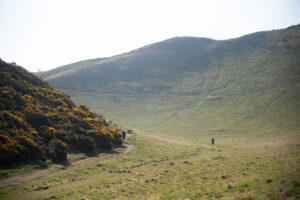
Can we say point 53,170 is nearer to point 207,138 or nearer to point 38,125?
point 38,125

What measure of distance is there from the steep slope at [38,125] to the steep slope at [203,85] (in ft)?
93.8

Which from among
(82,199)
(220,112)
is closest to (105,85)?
(220,112)

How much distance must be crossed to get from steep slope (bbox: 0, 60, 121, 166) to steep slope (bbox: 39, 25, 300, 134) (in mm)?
28594

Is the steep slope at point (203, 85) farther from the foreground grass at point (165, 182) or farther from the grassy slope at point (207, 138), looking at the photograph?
the foreground grass at point (165, 182)

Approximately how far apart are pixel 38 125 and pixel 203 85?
73.5m

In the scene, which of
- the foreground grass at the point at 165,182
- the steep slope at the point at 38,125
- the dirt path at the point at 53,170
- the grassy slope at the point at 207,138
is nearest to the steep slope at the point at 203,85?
the grassy slope at the point at 207,138

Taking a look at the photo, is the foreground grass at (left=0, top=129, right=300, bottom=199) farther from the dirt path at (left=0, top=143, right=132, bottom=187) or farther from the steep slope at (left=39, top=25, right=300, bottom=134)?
the steep slope at (left=39, top=25, right=300, bottom=134)

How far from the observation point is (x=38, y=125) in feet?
77.1

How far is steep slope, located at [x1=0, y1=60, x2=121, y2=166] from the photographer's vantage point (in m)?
18.7

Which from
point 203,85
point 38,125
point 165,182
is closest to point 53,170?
point 38,125

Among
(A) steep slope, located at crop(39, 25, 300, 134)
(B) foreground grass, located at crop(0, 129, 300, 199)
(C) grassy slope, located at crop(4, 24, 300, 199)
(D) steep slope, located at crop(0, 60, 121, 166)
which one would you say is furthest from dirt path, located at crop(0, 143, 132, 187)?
(A) steep slope, located at crop(39, 25, 300, 134)

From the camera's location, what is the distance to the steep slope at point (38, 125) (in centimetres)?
1869

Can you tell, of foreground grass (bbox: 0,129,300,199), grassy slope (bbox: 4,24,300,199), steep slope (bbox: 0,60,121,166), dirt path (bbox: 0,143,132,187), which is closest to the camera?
foreground grass (bbox: 0,129,300,199)

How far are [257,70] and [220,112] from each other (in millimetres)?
38763
